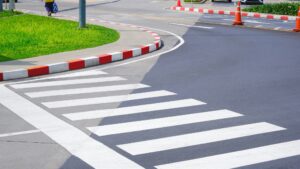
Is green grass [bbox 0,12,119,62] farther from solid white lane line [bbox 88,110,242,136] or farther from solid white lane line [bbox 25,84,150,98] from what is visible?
solid white lane line [bbox 88,110,242,136]

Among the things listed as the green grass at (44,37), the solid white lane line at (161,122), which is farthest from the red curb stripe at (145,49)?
the solid white lane line at (161,122)

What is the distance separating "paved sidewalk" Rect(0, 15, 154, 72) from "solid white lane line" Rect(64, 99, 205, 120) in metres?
3.80

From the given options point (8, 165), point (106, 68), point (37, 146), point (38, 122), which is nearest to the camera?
point (8, 165)

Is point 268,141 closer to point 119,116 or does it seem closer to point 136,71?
point 119,116

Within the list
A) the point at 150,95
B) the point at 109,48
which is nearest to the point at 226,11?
the point at 109,48

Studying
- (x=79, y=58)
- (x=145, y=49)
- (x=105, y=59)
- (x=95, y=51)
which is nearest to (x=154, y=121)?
(x=79, y=58)

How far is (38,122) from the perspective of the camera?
7.91m

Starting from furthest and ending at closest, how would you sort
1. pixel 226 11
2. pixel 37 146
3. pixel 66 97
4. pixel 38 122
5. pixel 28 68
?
1. pixel 226 11
2. pixel 28 68
3. pixel 66 97
4. pixel 38 122
5. pixel 37 146

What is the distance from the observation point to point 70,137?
23.6 feet

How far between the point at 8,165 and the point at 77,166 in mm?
680

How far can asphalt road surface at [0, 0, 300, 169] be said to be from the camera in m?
6.44

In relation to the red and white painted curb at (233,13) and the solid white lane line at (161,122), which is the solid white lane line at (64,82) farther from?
the red and white painted curb at (233,13)

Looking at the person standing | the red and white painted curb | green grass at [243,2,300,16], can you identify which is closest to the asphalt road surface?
the person standing

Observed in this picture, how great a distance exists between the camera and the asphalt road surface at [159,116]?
21.1ft
